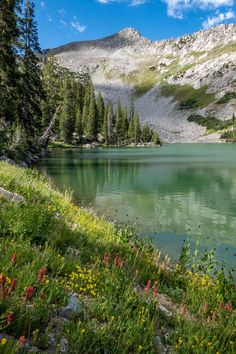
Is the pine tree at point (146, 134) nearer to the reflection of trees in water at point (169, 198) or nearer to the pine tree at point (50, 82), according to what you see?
the pine tree at point (50, 82)

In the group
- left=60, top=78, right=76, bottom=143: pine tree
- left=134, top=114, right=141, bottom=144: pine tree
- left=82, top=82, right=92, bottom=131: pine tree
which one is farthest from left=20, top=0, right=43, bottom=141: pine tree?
left=134, top=114, right=141, bottom=144: pine tree

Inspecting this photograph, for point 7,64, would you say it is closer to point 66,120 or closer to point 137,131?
point 66,120

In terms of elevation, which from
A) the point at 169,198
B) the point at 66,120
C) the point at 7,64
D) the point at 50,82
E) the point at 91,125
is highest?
the point at 50,82

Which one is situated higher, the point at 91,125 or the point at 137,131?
the point at 91,125

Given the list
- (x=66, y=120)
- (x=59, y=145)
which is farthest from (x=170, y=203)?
(x=66, y=120)

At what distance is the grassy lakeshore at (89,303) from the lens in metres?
4.11

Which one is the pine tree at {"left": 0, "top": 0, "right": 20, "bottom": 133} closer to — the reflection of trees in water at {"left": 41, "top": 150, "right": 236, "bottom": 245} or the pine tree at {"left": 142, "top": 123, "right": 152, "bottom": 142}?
the reflection of trees in water at {"left": 41, "top": 150, "right": 236, "bottom": 245}

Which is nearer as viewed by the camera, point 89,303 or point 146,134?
point 89,303

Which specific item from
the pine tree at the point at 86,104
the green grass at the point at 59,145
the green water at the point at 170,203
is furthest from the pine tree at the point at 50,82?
the green water at the point at 170,203

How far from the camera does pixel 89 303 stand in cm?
521

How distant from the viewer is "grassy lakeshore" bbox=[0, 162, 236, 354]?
13.5ft

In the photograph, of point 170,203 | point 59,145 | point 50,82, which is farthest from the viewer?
point 59,145

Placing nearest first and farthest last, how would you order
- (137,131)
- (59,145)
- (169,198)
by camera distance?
(169,198) < (59,145) < (137,131)

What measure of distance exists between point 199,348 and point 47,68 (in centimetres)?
8858
